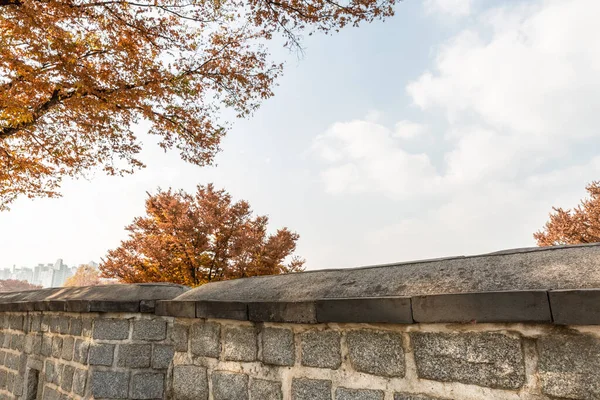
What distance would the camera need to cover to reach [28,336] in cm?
527

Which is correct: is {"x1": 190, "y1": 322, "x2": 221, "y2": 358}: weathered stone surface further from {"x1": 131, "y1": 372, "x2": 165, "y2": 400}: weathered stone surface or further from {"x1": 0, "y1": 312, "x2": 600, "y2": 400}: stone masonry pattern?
{"x1": 131, "y1": 372, "x2": 165, "y2": 400}: weathered stone surface

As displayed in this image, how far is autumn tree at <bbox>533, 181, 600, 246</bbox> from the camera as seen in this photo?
1709cm

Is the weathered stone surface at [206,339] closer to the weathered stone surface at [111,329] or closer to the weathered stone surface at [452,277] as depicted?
the weathered stone surface at [452,277]

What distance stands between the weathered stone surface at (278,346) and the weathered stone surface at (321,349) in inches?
3.8

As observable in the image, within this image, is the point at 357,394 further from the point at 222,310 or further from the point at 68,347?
the point at 68,347

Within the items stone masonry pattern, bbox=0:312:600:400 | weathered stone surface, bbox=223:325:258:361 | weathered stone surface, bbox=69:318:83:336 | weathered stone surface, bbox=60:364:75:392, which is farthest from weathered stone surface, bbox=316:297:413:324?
weathered stone surface, bbox=60:364:75:392

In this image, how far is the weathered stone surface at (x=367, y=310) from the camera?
1.82 meters

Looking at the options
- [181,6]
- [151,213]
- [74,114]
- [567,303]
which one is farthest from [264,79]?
[567,303]

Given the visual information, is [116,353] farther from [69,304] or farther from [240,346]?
[240,346]

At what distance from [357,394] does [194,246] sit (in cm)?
1162

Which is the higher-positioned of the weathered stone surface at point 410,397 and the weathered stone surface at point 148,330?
the weathered stone surface at point 148,330

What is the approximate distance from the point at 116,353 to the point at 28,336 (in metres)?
2.50

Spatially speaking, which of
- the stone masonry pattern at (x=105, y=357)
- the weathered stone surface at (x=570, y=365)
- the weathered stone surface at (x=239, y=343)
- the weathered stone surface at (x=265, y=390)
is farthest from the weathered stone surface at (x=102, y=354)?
the weathered stone surface at (x=570, y=365)

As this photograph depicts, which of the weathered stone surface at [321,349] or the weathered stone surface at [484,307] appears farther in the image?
the weathered stone surface at [321,349]
